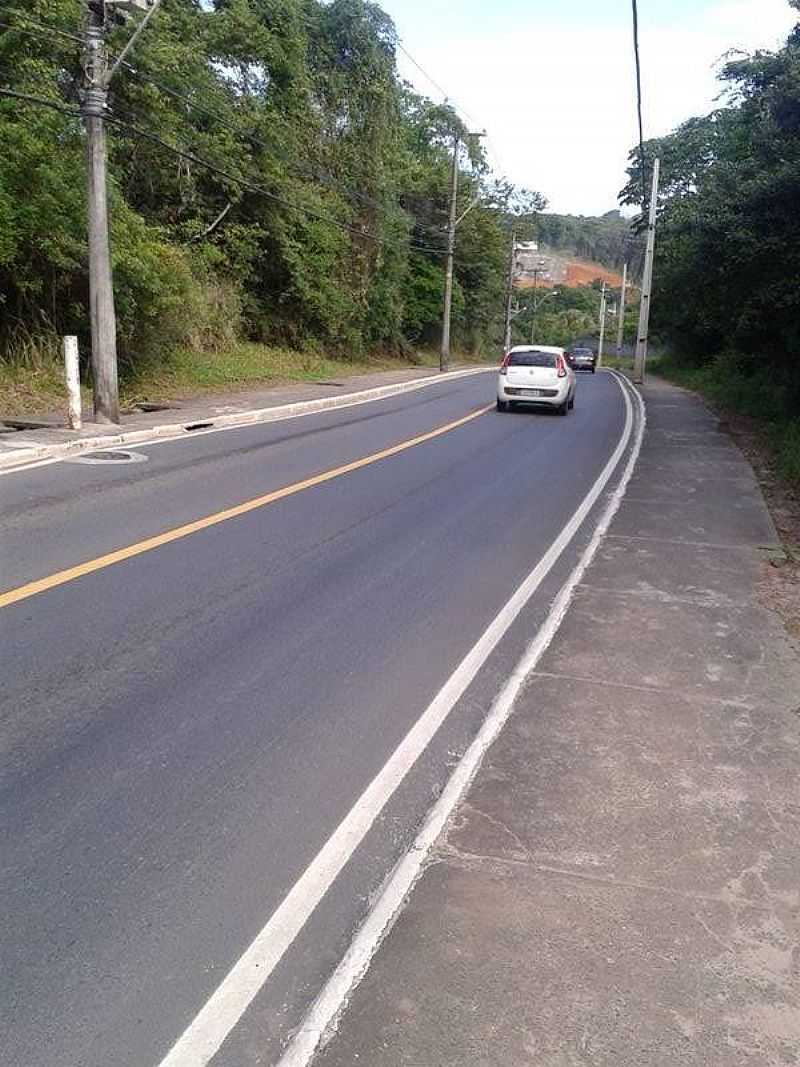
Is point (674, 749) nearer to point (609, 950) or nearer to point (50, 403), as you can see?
point (609, 950)

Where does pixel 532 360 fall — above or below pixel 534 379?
above


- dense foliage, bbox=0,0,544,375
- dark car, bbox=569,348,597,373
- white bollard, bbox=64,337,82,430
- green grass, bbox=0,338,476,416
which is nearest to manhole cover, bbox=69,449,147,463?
white bollard, bbox=64,337,82,430

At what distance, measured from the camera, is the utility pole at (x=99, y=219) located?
561 inches

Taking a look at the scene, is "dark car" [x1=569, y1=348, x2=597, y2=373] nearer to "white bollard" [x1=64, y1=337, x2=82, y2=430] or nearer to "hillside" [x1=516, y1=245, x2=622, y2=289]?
"white bollard" [x1=64, y1=337, x2=82, y2=430]

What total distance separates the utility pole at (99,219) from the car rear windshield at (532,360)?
9.11m

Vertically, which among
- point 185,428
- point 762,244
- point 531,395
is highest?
point 762,244

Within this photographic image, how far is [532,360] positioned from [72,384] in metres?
10.5

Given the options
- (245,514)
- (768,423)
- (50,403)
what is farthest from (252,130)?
(245,514)

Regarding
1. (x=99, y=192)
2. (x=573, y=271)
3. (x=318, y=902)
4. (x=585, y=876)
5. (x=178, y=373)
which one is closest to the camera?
(x=318, y=902)

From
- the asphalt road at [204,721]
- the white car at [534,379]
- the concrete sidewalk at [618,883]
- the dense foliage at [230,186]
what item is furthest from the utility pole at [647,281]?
the concrete sidewalk at [618,883]

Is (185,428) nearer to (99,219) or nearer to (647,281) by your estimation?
(99,219)

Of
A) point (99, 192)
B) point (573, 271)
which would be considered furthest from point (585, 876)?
point (573, 271)

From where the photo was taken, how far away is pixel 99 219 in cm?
1447

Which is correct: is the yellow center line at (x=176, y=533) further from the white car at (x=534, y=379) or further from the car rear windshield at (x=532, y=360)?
the car rear windshield at (x=532, y=360)
